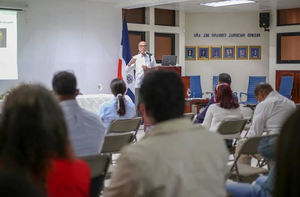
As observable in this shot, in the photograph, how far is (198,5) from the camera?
1089cm

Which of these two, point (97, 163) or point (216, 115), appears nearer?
point (97, 163)

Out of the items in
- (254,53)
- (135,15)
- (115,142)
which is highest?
(135,15)

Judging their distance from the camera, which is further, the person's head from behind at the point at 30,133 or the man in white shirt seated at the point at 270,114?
the man in white shirt seated at the point at 270,114

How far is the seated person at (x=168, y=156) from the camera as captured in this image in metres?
1.73

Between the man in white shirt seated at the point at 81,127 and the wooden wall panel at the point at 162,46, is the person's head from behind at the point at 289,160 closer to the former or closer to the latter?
the man in white shirt seated at the point at 81,127

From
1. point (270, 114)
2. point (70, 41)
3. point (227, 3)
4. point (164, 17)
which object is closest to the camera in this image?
point (270, 114)

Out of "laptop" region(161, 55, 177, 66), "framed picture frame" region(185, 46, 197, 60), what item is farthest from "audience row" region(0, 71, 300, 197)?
"framed picture frame" region(185, 46, 197, 60)

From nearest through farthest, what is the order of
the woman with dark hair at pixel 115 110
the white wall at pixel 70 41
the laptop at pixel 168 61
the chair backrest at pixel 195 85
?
the woman with dark hair at pixel 115 110 → the white wall at pixel 70 41 → the laptop at pixel 168 61 → the chair backrest at pixel 195 85

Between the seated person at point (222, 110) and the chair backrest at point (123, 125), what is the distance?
0.81m

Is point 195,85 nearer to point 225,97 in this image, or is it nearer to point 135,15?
point 135,15

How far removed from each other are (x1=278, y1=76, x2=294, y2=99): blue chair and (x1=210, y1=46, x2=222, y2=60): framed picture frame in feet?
6.53

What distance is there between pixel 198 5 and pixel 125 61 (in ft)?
7.78

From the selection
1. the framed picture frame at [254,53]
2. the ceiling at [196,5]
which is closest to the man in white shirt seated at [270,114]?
the ceiling at [196,5]

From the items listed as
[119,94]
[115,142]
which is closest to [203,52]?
[119,94]
